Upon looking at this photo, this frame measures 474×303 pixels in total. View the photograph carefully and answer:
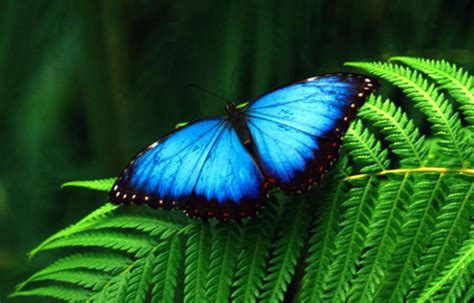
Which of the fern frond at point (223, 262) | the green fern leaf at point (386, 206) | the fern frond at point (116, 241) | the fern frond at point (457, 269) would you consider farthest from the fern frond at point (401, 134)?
the fern frond at point (116, 241)

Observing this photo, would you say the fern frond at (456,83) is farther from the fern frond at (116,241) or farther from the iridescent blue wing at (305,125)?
the fern frond at (116,241)

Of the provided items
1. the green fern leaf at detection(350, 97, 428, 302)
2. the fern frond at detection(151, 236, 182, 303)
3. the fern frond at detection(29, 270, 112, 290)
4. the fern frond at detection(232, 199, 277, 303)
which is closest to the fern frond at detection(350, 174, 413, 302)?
the green fern leaf at detection(350, 97, 428, 302)

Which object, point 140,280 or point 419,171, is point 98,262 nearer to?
point 140,280

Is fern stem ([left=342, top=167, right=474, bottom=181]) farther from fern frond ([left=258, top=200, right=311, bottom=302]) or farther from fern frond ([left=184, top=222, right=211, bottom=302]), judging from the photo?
fern frond ([left=184, top=222, right=211, bottom=302])

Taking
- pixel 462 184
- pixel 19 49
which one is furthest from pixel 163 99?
pixel 462 184


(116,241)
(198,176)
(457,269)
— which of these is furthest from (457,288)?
(116,241)

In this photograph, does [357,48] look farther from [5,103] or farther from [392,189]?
[5,103]
